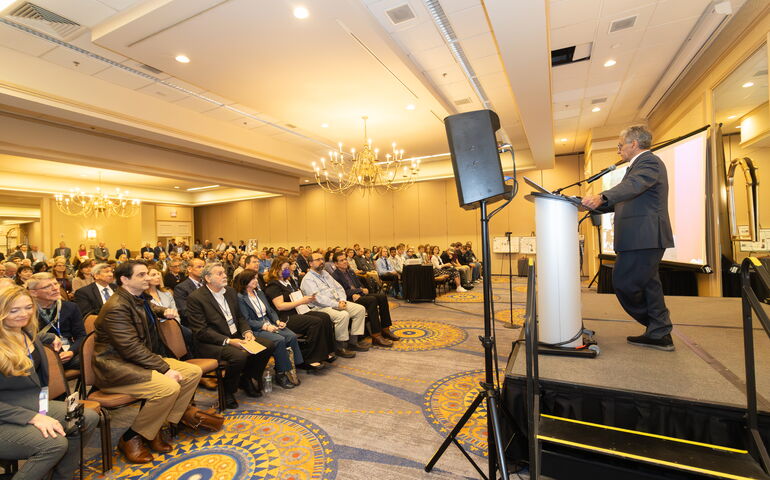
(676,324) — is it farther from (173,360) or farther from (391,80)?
(391,80)

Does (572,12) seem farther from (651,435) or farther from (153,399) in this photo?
(153,399)

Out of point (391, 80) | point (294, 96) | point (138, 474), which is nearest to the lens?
point (138, 474)

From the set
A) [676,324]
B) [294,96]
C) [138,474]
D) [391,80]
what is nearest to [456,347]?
[676,324]

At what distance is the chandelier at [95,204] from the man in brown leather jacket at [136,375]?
10.4 m

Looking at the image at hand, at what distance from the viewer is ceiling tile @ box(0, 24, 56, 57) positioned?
4203 mm

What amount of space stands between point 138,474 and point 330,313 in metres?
2.18

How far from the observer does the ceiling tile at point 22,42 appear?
4203mm

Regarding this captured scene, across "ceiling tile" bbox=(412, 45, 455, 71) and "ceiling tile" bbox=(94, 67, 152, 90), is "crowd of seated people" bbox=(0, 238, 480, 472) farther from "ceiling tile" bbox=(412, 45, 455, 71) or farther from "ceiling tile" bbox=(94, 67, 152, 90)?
"ceiling tile" bbox=(412, 45, 455, 71)

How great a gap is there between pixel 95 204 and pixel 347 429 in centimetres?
1231

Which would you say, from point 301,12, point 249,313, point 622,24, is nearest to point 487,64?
point 622,24

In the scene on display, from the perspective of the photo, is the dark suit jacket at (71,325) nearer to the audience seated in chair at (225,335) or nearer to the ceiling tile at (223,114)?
the audience seated in chair at (225,335)

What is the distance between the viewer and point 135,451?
2.26 meters

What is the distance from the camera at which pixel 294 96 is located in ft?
20.3

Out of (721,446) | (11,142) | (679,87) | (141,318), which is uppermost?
(679,87)
